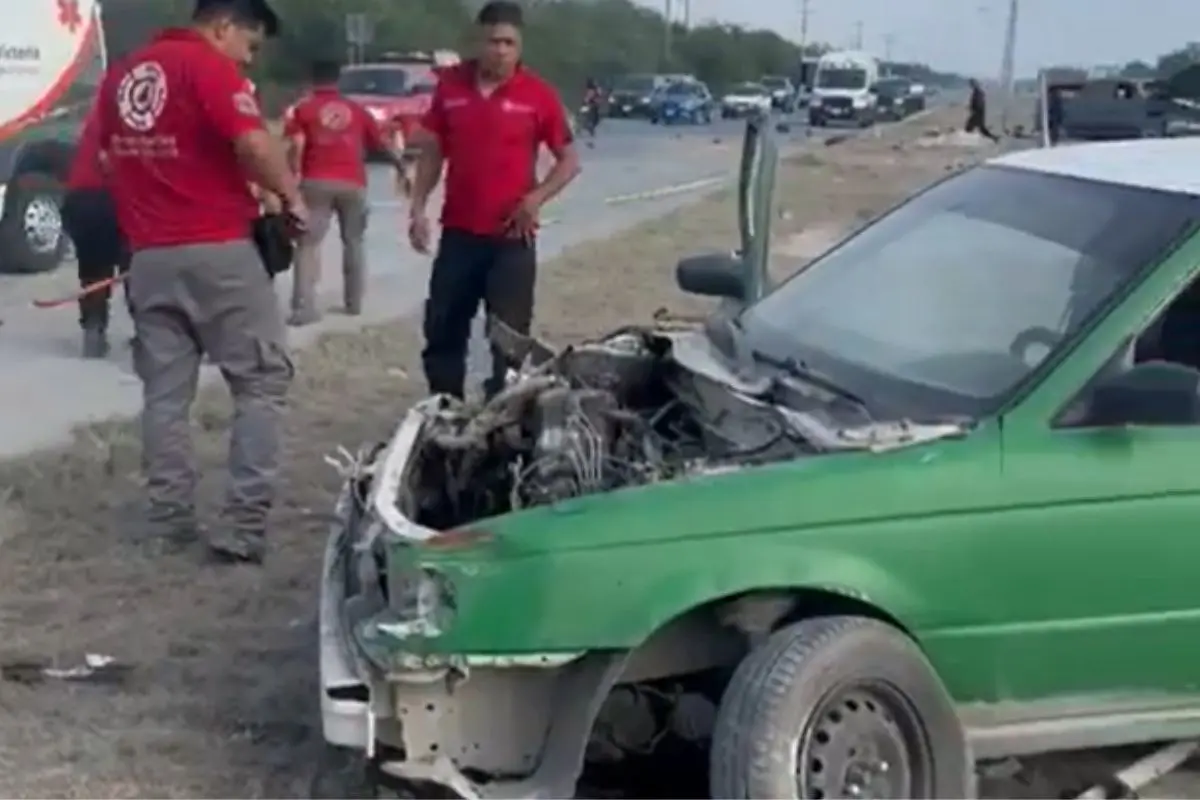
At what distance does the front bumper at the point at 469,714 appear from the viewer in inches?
163

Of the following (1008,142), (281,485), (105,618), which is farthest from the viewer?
(1008,142)

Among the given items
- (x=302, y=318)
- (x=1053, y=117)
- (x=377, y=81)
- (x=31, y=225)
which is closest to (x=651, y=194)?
(x=377, y=81)

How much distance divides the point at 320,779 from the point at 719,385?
1333mm

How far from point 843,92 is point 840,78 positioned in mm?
1828

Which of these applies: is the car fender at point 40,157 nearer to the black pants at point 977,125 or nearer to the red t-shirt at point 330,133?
the red t-shirt at point 330,133

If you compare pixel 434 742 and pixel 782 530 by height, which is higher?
pixel 782 530

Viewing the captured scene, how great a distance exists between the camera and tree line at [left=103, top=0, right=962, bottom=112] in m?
36.3

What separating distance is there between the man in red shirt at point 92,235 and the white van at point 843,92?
181 feet

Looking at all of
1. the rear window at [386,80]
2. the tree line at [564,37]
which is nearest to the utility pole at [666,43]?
the tree line at [564,37]

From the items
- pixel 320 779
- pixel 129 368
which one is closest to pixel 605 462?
pixel 320 779

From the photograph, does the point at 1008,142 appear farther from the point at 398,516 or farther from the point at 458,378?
the point at 398,516

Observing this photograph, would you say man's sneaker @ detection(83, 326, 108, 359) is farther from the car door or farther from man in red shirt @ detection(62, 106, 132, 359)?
the car door

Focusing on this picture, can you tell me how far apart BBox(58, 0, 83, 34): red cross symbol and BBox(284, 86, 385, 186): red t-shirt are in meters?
4.33

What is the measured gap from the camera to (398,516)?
14.7 feet
